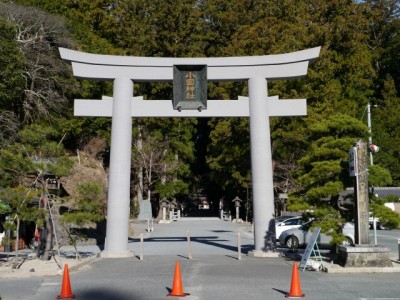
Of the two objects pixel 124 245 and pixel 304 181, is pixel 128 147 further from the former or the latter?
pixel 304 181

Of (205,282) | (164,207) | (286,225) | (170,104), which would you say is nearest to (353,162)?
(205,282)

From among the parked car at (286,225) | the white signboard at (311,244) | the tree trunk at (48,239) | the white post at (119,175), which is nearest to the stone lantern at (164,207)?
the parked car at (286,225)

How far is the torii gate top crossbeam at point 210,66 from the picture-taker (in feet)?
66.3

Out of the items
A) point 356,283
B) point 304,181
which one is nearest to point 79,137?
point 304,181

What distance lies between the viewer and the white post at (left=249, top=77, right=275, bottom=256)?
19297 mm

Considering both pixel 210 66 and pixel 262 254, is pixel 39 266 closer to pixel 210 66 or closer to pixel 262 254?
pixel 262 254

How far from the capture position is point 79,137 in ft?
153

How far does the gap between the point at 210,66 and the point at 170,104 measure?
2193 millimetres

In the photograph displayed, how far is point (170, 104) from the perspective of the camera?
67.0ft

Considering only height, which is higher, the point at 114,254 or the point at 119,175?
the point at 119,175

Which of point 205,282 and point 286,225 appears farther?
point 286,225

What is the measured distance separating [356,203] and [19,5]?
32.2 meters

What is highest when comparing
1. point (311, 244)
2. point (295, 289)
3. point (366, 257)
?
point (311, 244)

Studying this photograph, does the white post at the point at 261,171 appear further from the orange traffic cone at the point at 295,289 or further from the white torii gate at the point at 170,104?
the orange traffic cone at the point at 295,289
